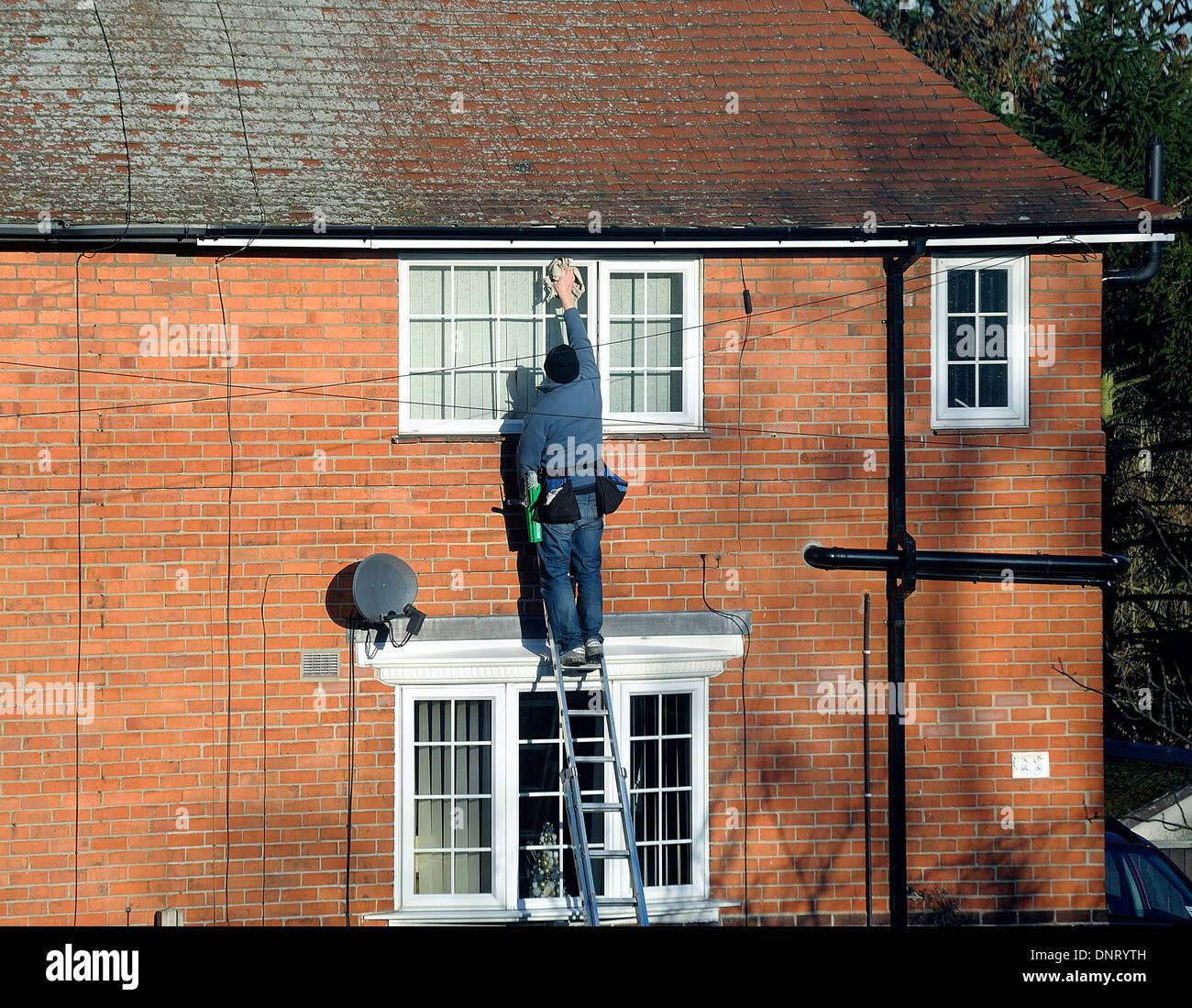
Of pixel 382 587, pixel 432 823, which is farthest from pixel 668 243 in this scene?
pixel 432 823

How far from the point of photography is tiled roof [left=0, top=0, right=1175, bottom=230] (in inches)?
356

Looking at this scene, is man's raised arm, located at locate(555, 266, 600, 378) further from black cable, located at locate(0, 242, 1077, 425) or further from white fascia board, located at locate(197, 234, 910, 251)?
black cable, located at locate(0, 242, 1077, 425)

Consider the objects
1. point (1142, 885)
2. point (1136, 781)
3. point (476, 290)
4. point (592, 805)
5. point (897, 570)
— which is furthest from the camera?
point (1136, 781)

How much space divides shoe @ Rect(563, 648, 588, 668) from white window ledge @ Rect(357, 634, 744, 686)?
1.01 ft

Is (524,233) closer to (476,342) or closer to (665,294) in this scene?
(476,342)

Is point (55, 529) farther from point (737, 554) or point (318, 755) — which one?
point (737, 554)

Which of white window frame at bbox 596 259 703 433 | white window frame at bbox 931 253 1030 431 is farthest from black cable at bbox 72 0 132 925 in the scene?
white window frame at bbox 931 253 1030 431

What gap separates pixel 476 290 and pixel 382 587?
8.15 ft

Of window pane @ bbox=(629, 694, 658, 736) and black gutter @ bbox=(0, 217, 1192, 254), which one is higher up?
black gutter @ bbox=(0, 217, 1192, 254)

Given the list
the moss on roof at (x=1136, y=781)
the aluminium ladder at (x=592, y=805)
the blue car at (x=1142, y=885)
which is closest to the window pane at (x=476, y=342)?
the aluminium ladder at (x=592, y=805)

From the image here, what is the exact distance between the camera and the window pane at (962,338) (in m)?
9.55

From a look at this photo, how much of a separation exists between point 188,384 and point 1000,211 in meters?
6.34

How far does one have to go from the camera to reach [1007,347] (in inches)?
374

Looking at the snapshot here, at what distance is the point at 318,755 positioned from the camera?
29.3 feet
